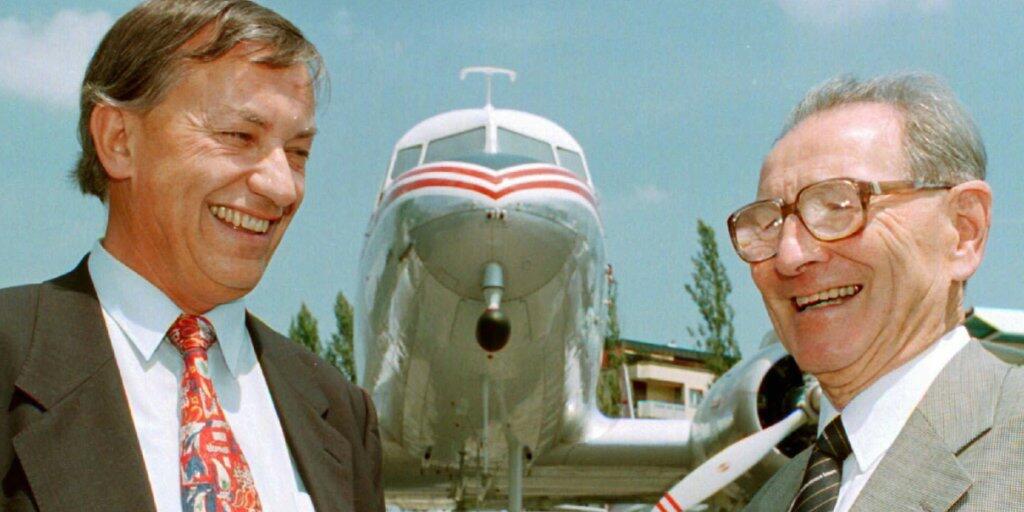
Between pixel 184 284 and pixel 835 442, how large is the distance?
4.86 ft

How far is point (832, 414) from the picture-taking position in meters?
2.53

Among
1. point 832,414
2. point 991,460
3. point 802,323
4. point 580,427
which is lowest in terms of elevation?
point 991,460

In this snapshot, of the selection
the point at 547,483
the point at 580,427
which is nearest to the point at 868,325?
the point at 580,427

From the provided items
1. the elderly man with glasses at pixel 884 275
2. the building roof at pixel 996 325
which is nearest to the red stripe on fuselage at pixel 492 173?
the building roof at pixel 996 325

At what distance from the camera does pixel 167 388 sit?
2354 millimetres

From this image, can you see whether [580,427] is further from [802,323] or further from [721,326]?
[721,326]

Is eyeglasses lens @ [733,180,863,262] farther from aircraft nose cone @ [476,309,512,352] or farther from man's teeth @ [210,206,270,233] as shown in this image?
aircraft nose cone @ [476,309,512,352]

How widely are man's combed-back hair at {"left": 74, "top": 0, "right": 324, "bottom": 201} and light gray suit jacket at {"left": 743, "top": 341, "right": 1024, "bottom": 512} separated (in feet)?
5.19

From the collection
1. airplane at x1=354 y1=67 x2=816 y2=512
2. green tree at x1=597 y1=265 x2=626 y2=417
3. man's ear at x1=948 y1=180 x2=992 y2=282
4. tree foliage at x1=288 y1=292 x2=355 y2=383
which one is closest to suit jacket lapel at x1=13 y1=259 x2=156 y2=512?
man's ear at x1=948 y1=180 x2=992 y2=282

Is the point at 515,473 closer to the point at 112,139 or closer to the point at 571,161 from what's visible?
the point at 571,161

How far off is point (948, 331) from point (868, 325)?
7.9 inches

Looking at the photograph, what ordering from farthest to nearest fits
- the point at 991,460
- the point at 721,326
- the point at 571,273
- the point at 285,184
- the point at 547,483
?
the point at 721,326
the point at 547,483
the point at 571,273
the point at 285,184
the point at 991,460

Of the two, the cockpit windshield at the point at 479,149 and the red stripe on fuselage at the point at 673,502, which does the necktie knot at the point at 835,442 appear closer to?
the red stripe on fuselage at the point at 673,502

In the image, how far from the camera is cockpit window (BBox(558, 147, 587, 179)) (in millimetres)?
11133
